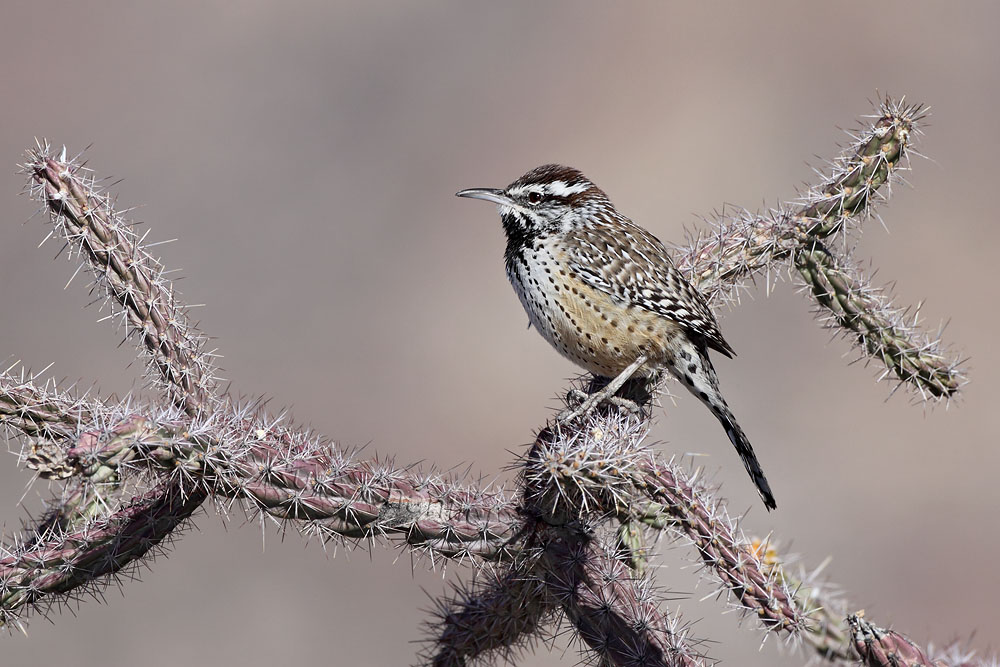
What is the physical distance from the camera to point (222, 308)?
8.37 metres

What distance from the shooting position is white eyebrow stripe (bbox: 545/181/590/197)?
136 inches

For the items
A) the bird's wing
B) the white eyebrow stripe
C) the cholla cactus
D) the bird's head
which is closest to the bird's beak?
the bird's head

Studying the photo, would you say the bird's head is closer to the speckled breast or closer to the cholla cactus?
the speckled breast

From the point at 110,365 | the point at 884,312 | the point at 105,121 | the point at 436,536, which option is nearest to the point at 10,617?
the point at 436,536

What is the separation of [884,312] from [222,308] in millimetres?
6170

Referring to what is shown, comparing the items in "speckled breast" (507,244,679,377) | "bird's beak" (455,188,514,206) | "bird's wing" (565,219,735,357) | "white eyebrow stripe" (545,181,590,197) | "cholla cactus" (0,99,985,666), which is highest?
"white eyebrow stripe" (545,181,590,197)

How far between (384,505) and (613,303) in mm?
1109

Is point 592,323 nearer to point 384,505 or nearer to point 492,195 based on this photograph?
point 492,195

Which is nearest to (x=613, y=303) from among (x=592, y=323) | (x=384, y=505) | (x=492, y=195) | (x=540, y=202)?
(x=592, y=323)

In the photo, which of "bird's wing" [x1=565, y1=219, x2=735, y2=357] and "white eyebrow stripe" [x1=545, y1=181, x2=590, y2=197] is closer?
"bird's wing" [x1=565, y1=219, x2=735, y2=357]

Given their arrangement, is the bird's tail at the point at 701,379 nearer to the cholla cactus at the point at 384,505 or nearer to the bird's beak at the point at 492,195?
the cholla cactus at the point at 384,505

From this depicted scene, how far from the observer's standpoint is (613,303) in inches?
125

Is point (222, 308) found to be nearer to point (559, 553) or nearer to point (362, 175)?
point (362, 175)

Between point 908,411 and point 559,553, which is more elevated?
point 908,411
